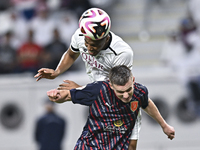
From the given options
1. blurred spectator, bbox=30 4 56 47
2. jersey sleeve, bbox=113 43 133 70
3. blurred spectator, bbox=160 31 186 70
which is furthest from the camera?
blurred spectator, bbox=30 4 56 47

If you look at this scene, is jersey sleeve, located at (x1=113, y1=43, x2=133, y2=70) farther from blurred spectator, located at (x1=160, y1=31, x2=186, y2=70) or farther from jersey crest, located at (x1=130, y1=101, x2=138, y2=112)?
blurred spectator, located at (x1=160, y1=31, x2=186, y2=70)

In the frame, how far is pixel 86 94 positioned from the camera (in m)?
4.50

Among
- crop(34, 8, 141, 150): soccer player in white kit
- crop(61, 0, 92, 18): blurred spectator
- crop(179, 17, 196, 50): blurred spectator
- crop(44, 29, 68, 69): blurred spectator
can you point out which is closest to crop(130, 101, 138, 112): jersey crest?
crop(34, 8, 141, 150): soccer player in white kit

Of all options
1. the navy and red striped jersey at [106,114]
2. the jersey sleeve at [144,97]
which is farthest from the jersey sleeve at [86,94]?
the jersey sleeve at [144,97]

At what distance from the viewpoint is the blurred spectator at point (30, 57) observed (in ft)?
32.8

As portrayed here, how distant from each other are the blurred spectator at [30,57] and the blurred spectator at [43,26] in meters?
0.24

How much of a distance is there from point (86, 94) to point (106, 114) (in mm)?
294

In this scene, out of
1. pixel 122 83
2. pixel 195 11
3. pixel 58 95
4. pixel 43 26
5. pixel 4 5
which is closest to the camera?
pixel 122 83

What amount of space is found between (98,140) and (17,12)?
732cm

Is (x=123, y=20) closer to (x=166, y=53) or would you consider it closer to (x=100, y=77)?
(x=166, y=53)

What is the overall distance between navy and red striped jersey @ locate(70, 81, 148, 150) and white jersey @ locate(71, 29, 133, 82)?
340 millimetres

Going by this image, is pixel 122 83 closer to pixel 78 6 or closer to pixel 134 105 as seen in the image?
pixel 134 105

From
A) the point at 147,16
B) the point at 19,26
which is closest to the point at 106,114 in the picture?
the point at 19,26

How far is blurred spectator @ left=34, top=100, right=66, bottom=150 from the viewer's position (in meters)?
8.62
